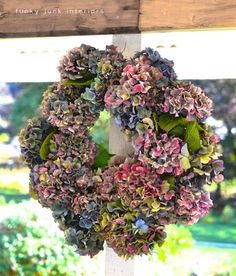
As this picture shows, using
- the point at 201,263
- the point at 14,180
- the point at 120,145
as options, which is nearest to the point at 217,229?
the point at 201,263

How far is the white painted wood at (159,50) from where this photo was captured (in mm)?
2188

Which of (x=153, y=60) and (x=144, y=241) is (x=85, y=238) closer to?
(x=144, y=241)

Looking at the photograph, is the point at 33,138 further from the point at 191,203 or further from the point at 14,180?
the point at 14,180

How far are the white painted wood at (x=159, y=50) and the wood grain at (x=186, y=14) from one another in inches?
2.3

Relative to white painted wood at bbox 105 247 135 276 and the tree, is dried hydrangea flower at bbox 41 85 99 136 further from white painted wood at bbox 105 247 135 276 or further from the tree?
the tree

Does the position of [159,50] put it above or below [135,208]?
above

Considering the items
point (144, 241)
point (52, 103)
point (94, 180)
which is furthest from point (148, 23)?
point (144, 241)

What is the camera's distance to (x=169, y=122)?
6.04ft

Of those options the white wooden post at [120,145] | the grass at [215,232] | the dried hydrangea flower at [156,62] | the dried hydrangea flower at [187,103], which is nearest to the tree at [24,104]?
the grass at [215,232]

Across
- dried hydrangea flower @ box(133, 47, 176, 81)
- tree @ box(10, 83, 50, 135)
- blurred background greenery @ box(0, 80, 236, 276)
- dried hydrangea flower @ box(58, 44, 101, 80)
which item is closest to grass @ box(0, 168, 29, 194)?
blurred background greenery @ box(0, 80, 236, 276)

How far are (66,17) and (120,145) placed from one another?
20.4 inches

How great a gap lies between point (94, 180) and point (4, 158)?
3107 mm

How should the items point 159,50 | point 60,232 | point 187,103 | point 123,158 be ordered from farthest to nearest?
1. point 60,232
2. point 159,50
3. point 123,158
4. point 187,103

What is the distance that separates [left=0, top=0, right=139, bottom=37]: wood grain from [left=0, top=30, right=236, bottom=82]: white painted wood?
0.06 metres
